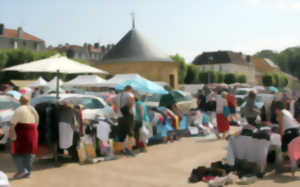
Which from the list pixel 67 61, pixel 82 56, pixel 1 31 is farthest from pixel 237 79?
pixel 67 61

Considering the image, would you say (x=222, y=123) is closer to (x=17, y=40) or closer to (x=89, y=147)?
(x=89, y=147)

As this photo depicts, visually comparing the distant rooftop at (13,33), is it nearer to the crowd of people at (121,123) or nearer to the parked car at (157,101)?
the parked car at (157,101)

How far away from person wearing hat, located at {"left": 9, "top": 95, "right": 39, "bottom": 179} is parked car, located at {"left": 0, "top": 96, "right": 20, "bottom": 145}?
230 cm

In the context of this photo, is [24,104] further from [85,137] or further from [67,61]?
[67,61]

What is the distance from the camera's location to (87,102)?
1023 centimetres

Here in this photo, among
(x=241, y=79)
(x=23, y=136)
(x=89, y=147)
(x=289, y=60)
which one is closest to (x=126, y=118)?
(x=89, y=147)

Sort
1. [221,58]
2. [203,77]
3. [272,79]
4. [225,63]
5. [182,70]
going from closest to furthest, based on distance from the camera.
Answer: [182,70] < [203,77] < [272,79] < [225,63] < [221,58]

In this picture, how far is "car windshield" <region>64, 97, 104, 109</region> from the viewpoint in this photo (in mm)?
10086

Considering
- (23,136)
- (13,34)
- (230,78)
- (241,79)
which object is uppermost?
(13,34)

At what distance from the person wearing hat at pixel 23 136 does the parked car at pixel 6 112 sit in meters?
2.30

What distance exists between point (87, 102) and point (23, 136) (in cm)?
385

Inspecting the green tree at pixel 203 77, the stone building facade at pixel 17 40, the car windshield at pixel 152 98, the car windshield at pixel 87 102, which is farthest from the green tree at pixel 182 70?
the car windshield at pixel 87 102

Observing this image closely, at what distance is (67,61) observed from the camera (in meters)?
9.77

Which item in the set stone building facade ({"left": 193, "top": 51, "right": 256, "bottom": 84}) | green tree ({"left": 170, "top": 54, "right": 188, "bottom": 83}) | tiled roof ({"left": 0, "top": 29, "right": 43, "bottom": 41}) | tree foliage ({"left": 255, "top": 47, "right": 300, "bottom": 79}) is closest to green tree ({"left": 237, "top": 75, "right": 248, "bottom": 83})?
stone building facade ({"left": 193, "top": 51, "right": 256, "bottom": 84})
